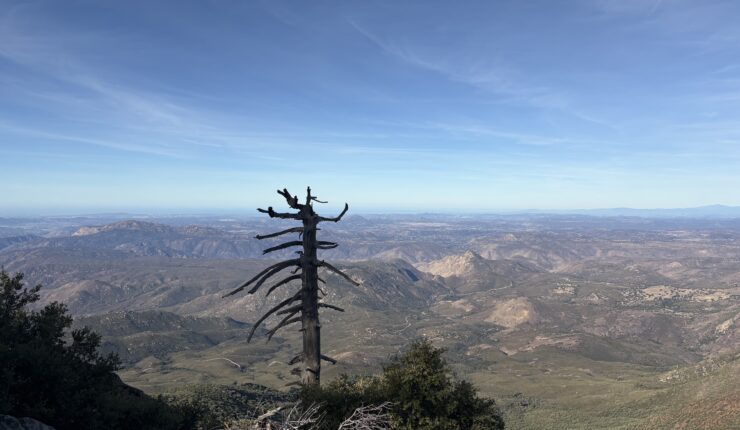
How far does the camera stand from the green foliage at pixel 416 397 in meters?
21.9

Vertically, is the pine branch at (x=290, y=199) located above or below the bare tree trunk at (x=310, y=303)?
above

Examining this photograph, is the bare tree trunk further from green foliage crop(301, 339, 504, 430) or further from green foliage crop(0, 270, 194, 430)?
green foliage crop(0, 270, 194, 430)

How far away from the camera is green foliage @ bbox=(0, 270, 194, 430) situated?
21172 mm

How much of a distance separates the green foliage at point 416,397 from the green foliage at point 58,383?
11.7 m

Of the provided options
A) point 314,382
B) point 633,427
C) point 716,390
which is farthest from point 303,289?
point 716,390

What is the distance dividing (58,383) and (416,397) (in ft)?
60.6

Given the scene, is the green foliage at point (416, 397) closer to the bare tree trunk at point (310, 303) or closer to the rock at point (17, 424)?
the bare tree trunk at point (310, 303)

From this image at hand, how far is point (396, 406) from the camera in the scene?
23000 mm

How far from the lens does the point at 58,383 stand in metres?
23.1

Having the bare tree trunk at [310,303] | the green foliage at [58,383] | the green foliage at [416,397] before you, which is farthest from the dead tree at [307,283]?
the green foliage at [58,383]

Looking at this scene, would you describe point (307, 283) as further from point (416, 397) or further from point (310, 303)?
point (416, 397)

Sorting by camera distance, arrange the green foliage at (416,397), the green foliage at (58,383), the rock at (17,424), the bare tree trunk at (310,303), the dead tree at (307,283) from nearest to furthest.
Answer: the rock at (17,424), the dead tree at (307,283), the bare tree trunk at (310,303), the green foliage at (58,383), the green foliage at (416,397)

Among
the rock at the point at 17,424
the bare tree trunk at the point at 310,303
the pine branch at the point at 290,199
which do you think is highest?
the pine branch at the point at 290,199

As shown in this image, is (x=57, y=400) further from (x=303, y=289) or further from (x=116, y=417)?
(x=303, y=289)
